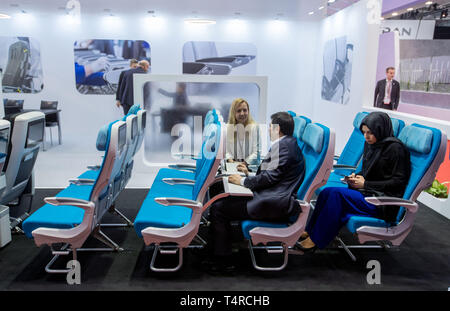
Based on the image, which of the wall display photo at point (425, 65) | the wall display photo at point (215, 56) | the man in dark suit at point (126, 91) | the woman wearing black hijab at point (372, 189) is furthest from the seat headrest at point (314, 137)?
the wall display photo at point (215, 56)

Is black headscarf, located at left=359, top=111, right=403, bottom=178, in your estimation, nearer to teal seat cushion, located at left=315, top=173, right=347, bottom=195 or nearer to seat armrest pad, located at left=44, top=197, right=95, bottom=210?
teal seat cushion, located at left=315, top=173, right=347, bottom=195

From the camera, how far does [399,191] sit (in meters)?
2.74

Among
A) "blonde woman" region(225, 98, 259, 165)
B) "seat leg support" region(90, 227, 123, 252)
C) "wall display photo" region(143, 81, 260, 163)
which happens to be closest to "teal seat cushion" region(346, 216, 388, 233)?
"blonde woman" region(225, 98, 259, 165)

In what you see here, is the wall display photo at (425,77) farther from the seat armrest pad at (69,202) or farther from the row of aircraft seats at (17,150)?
the row of aircraft seats at (17,150)

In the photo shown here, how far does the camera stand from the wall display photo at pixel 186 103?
5.26 metres

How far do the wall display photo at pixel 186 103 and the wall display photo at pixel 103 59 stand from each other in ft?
11.7

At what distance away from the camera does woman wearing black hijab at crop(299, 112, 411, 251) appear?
107 inches

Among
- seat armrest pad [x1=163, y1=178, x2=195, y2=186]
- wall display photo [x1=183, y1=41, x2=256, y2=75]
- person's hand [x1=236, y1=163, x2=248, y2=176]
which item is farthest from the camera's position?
wall display photo [x1=183, y1=41, x2=256, y2=75]

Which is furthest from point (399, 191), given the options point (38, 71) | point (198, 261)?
point (38, 71)

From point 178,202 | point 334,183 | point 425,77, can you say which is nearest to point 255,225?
point 178,202

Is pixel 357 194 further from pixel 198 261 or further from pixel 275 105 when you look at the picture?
pixel 275 105

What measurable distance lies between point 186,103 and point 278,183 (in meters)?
2.99

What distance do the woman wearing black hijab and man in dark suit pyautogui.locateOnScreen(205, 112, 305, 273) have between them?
343mm

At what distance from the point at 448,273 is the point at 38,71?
8627 mm
